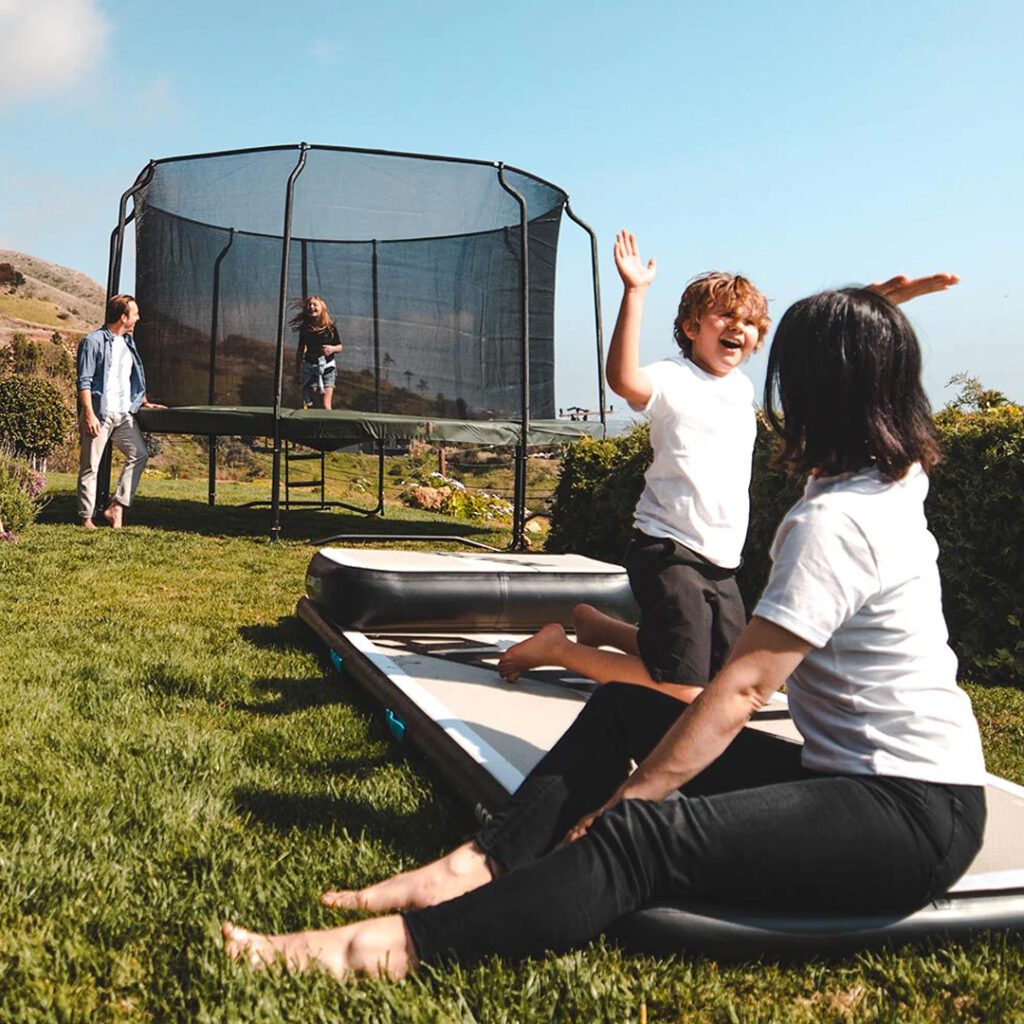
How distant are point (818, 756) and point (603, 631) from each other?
131cm

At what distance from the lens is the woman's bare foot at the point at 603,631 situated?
2.61m

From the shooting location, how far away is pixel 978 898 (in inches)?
58.5

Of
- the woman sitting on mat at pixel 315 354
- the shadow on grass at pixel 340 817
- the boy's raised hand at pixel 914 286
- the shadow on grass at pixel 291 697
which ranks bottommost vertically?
A: the shadow on grass at pixel 340 817

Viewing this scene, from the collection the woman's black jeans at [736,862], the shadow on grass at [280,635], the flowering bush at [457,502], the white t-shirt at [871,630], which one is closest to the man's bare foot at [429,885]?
the woman's black jeans at [736,862]

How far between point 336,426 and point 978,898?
17.6 feet

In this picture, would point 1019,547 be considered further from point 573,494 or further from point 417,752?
point 573,494

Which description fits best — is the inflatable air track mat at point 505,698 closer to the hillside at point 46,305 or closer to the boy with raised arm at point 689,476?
the boy with raised arm at point 689,476

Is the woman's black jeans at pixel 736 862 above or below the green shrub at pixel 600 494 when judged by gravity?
below

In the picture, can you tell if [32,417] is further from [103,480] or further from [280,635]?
[280,635]

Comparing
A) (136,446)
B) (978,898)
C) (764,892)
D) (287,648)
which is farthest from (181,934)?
(136,446)

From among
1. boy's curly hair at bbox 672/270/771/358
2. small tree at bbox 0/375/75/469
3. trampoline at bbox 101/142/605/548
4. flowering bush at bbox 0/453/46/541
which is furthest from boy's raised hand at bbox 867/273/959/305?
small tree at bbox 0/375/75/469

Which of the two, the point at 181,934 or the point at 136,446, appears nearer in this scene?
the point at 181,934

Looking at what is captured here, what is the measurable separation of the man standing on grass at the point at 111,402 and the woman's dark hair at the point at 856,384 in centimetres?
569

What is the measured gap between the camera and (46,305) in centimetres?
3375
